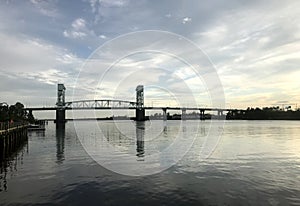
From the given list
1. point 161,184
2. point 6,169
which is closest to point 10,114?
point 6,169

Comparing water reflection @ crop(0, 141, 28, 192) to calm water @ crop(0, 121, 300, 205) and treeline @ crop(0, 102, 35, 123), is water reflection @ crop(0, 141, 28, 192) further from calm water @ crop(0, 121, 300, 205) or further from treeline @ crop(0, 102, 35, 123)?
treeline @ crop(0, 102, 35, 123)

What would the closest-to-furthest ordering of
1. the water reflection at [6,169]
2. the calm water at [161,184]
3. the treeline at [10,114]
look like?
the calm water at [161,184] < the water reflection at [6,169] < the treeline at [10,114]

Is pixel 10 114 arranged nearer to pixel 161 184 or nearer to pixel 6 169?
pixel 6 169

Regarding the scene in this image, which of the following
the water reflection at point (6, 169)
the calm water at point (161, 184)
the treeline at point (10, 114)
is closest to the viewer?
the calm water at point (161, 184)

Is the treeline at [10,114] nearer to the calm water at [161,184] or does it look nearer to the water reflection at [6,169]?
the water reflection at [6,169]

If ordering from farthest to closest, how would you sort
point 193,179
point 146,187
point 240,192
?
point 193,179, point 146,187, point 240,192

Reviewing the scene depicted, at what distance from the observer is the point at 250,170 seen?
32.2 meters

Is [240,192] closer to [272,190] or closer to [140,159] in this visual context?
[272,190]

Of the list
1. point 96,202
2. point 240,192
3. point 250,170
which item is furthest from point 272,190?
point 96,202

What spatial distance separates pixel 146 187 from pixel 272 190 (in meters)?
9.88

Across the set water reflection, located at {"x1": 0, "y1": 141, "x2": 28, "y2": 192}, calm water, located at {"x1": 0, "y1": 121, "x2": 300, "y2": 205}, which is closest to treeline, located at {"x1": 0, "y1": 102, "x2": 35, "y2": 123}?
water reflection, located at {"x1": 0, "y1": 141, "x2": 28, "y2": 192}

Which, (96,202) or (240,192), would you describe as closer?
(96,202)

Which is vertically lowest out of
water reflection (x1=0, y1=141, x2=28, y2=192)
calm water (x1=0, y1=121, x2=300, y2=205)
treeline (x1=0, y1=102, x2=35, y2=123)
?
water reflection (x1=0, y1=141, x2=28, y2=192)

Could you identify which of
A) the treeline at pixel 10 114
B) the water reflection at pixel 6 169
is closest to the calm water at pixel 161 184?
the water reflection at pixel 6 169
